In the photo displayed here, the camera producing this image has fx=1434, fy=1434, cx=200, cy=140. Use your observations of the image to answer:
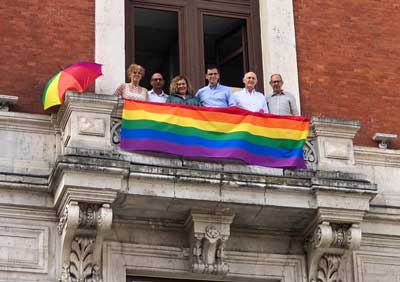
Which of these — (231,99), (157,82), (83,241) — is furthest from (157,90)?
(83,241)

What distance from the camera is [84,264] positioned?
20.1 metres

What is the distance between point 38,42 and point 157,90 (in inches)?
77.4

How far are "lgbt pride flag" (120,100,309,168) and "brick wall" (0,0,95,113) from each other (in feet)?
5.38

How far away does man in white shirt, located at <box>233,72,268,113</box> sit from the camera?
21359mm

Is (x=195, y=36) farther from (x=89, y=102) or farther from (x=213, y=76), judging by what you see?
(x=89, y=102)

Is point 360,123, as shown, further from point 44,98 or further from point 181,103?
point 44,98

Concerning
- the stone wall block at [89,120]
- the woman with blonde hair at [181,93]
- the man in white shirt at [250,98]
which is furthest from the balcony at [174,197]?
the woman with blonde hair at [181,93]

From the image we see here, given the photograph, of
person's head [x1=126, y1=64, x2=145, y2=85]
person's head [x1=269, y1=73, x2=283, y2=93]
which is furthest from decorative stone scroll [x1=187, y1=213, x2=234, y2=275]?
person's head [x1=269, y1=73, x2=283, y2=93]

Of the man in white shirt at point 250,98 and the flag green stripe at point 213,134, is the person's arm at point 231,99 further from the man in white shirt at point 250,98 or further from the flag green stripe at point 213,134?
the flag green stripe at point 213,134

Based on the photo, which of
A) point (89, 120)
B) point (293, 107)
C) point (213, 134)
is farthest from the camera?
point (293, 107)

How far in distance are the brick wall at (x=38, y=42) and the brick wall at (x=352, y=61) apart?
138 inches

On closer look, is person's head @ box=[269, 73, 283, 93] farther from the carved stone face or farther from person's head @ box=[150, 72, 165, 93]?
the carved stone face

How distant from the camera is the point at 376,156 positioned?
72.7 ft

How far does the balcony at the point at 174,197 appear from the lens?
65.2 ft
